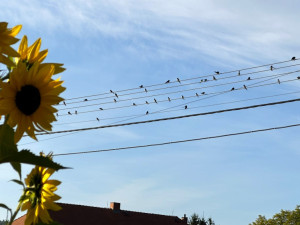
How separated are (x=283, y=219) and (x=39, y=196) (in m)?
52.6

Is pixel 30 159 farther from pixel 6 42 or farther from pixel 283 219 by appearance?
pixel 283 219

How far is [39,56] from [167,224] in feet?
110

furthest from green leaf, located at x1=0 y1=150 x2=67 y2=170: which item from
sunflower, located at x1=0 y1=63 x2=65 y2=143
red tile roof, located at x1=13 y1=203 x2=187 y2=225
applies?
red tile roof, located at x1=13 y1=203 x2=187 y2=225

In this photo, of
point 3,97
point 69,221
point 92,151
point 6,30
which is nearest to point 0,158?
point 3,97

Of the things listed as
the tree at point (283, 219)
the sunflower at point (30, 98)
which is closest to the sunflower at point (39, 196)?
the sunflower at point (30, 98)

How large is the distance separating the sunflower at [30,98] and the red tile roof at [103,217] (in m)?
29.9

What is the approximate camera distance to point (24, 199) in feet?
4.54

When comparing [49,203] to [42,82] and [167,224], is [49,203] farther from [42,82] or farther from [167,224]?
[167,224]

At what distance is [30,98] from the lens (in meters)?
1.28

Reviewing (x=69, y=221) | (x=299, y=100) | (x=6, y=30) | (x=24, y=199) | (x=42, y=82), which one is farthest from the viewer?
(x=69, y=221)

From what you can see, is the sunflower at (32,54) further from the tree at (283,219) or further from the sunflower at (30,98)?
the tree at (283,219)

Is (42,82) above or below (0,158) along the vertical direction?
above

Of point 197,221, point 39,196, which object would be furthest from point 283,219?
point 39,196

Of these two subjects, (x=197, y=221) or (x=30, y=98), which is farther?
(x=197, y=221)
